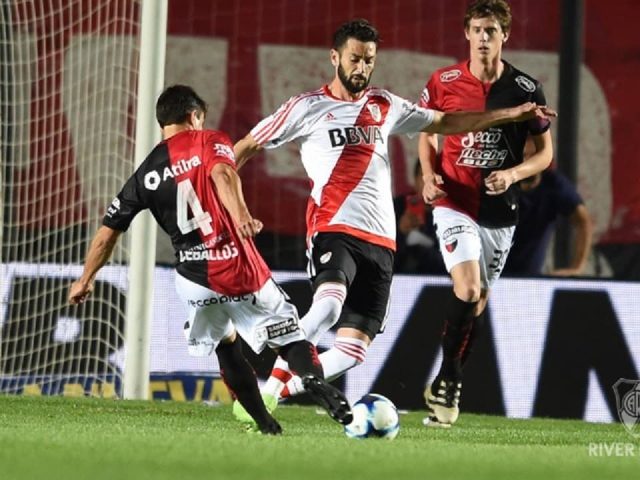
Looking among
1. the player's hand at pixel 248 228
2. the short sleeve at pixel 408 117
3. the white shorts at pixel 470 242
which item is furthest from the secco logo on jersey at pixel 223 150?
the white shorts at pixel 470 242

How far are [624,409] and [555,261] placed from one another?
2.20 meters

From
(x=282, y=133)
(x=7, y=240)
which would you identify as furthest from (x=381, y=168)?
(x=7, y=240)

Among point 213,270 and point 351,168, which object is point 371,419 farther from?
point 351,168

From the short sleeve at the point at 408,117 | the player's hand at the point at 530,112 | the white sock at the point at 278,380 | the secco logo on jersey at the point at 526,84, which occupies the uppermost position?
the secco logo on jersey at the point at 526,84

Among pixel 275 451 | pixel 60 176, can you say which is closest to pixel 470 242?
pixel 275 451

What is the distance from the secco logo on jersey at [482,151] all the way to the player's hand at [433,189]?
275 millimetres

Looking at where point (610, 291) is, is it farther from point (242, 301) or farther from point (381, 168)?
point (242, 301)

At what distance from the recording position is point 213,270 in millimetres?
7012

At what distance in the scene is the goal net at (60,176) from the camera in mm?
10734

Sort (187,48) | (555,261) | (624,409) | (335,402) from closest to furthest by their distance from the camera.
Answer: (335,402), (624,409), (555,261), (187,48)

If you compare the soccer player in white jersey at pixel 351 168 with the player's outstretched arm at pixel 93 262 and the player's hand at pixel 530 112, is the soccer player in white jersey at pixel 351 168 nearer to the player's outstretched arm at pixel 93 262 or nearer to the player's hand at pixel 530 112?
the player's hand at pixel 530 112

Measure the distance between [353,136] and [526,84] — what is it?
1251 millimetres

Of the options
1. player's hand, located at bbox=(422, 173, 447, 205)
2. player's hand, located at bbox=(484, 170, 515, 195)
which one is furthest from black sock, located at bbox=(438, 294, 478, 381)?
player's hand, located at bbox=(484, 170, 515, 195)

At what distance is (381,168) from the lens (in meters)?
8.25
